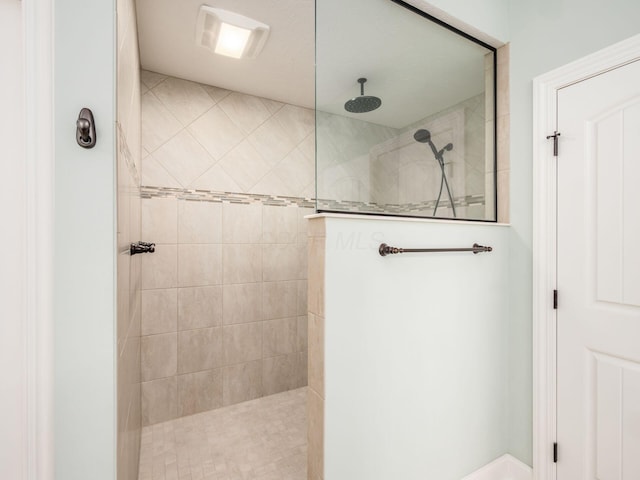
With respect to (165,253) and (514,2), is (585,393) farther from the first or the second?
(165,253)

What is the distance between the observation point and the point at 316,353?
1.14 metres

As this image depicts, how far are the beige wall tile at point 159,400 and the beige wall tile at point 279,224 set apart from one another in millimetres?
1255

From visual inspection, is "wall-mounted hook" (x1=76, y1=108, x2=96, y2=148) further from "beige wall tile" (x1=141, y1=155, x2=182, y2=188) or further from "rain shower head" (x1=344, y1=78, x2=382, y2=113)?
"beige wall tile" (x1=141, y1=155, x2=182, y2=188)

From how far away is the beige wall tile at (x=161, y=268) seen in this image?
2092mm

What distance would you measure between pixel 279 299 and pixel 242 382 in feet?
2.32

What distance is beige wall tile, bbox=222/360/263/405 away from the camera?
2346 millimetres

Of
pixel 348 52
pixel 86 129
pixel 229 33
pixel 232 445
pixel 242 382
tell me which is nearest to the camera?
pixel 86 129

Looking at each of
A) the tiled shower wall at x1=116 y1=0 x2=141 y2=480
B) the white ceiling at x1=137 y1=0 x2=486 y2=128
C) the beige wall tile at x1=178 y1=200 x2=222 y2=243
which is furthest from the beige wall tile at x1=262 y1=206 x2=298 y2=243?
the tiled shower wall at x1=116 y1=0 x2=141 y2=480

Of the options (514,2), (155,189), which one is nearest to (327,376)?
(155,189)

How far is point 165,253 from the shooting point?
7.04 ft

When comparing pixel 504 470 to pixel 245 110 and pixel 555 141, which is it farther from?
pixel 245 110

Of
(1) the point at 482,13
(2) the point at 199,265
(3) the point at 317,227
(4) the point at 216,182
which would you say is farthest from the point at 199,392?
(1) the point at 482,13

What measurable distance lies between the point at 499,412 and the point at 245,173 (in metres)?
2.28

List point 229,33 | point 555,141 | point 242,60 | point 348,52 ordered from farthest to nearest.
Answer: point 242,60
point 229,33
point 555,141
point 348,52
